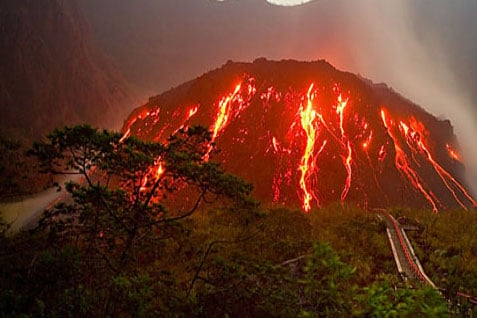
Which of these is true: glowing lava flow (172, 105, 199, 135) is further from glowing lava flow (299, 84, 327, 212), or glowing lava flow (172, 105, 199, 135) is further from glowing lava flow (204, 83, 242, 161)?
glowing lava flow (299, 84, 327, 212)

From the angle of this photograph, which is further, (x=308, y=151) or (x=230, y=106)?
(x=230, y=106)

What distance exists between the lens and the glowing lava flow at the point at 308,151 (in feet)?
110

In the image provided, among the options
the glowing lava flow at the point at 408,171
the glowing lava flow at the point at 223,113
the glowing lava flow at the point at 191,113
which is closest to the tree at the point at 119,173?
the glowing lava flow at the point at 223,113

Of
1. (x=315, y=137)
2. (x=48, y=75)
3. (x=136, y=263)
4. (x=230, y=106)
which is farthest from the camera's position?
(x=48, y=75)

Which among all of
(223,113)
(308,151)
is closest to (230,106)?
(223,113)

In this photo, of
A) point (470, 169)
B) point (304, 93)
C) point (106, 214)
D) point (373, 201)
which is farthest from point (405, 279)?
point (470, 169)

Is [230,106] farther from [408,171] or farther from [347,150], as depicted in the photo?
[408,171]

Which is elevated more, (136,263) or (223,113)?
(223,113)

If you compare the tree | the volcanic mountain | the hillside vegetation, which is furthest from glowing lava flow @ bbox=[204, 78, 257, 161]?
the tree

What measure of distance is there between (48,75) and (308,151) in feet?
154

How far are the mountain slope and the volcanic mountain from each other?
17.4 metres

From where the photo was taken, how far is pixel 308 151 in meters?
37.1

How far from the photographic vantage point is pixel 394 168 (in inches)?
1489

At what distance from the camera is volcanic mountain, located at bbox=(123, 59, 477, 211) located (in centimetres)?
3478
